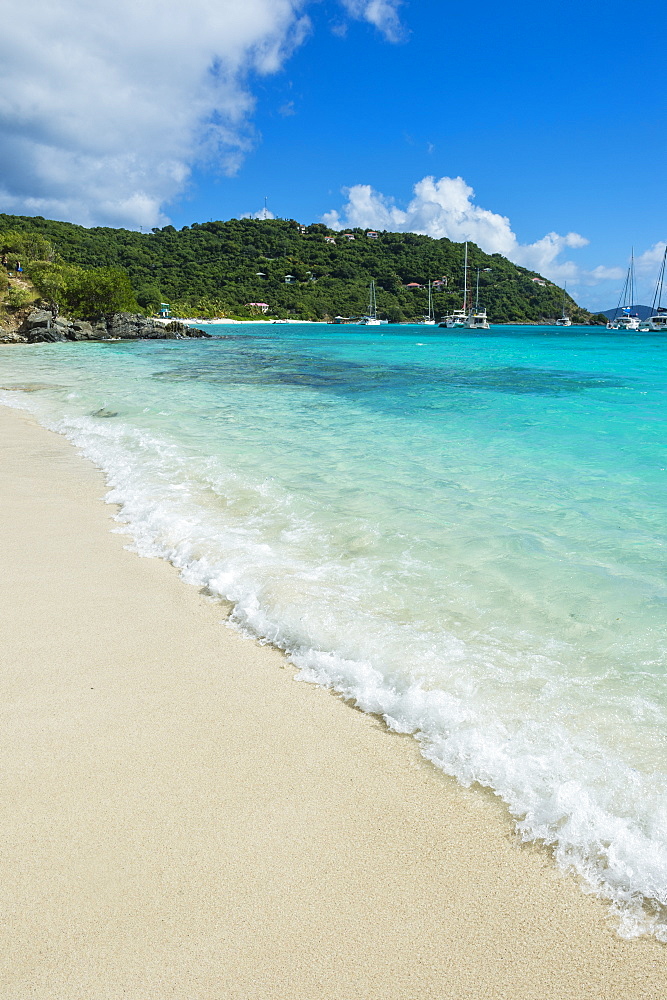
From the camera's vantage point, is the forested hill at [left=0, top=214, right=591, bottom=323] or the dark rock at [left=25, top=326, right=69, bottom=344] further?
the forested hill at [left=0, top=214, right=591, bottom=323]

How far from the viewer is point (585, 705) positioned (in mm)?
3105

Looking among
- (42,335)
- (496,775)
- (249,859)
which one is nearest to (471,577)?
(496,775)

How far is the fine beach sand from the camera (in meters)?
1.79

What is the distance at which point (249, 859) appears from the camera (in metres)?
2.19

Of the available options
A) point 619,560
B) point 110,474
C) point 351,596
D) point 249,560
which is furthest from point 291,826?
point 110,474

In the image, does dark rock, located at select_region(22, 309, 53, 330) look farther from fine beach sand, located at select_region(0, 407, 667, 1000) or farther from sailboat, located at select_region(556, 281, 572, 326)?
sailboat, located at select_region(556, 281, 572, 326)

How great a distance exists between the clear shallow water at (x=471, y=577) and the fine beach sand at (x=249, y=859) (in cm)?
22

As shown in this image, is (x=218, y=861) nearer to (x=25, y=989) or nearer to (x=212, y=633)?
(x=25, y=989)

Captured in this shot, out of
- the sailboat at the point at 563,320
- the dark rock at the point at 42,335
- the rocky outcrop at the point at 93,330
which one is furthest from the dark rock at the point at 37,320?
the sailboat at the point at 563,320

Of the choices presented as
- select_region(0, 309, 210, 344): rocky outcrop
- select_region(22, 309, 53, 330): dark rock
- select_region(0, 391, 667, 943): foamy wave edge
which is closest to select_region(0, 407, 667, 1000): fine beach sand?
select_region(0, 391, 667, 943): foamy wave edge

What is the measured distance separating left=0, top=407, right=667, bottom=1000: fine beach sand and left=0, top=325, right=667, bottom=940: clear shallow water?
0.22 metres

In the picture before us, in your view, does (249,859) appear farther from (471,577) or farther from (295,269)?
(295,269)

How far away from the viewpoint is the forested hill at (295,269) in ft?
362

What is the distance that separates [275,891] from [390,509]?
4.68 meters
